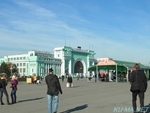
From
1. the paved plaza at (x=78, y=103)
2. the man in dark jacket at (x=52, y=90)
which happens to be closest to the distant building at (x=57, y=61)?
the paved plaza at (x=78, y=103)

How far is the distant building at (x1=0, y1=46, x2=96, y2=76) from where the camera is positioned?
118m

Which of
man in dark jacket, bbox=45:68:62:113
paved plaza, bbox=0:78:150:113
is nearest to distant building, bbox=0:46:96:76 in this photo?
paved plaza, bbox=0:78:150:113

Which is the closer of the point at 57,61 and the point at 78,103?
the point at 78,103

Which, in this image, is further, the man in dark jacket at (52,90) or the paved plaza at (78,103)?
the paved plaza at (78,103)

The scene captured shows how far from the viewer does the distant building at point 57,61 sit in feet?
387

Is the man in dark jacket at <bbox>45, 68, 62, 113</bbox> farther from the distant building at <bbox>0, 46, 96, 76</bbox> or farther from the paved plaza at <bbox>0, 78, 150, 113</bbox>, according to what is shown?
the distant building at <bbox>0, 46, 96, 76</bbox>

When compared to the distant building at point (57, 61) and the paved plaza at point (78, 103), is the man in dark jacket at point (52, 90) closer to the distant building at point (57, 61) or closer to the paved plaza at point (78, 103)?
the paved plaza at point (78, 103)

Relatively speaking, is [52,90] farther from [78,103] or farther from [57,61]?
[57,61]

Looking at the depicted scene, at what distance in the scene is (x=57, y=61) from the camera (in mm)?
125562

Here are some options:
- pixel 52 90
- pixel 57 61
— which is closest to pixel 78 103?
pixel 52 90

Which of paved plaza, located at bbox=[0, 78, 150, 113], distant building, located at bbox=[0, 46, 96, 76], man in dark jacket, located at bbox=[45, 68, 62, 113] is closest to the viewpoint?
man in dark jacket, located at bbox=[45, 68, 62, 113]

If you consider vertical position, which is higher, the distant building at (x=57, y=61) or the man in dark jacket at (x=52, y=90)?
the distant building at (x=57, y=61)

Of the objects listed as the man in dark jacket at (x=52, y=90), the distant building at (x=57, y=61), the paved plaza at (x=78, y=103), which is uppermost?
the distant building at (x=57, y=61)

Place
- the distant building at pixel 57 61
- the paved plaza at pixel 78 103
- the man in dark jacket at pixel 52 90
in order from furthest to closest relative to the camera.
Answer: the distant building at pixel 57 61
the paved plaza at pixel 78 103
the man in dark jacket at pixel 52 90
